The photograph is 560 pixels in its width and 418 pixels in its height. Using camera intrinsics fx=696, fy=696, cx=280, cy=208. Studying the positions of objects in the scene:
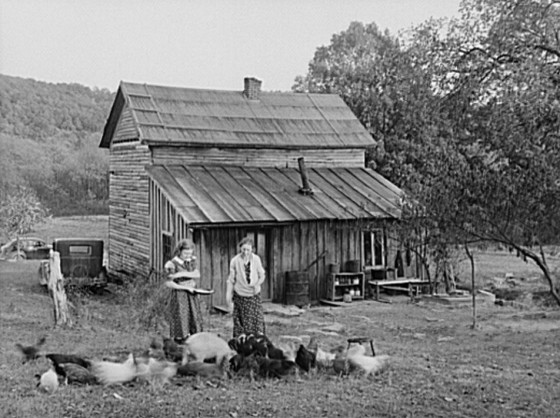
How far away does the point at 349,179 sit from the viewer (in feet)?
76.1

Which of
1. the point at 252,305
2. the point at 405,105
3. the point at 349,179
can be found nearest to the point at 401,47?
the point at 349,179

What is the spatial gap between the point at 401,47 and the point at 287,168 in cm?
549

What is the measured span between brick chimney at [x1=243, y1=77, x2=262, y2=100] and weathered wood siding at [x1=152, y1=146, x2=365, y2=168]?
2.92m

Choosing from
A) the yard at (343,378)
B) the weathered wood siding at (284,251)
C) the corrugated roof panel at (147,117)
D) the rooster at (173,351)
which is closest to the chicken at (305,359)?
the yard at (343,378)

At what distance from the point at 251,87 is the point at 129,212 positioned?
6227 millimetres

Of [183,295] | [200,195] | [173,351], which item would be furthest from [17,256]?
[173,351]

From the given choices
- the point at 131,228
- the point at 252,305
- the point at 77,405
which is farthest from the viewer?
the point at 131,228

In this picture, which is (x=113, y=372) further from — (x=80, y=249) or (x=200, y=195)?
(x=80, y=249)

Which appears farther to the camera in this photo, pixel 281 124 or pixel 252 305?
pixel 281 124

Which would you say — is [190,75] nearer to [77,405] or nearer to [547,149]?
[547,149]

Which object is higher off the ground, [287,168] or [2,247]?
[287,168]

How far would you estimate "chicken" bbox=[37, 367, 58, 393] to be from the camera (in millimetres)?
6852

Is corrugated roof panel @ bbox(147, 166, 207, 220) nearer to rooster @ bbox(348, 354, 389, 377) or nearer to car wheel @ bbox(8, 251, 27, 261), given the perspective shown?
rooster @ bbox(348, 354, 389, 377)

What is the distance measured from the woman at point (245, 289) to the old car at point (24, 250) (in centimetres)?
2595
